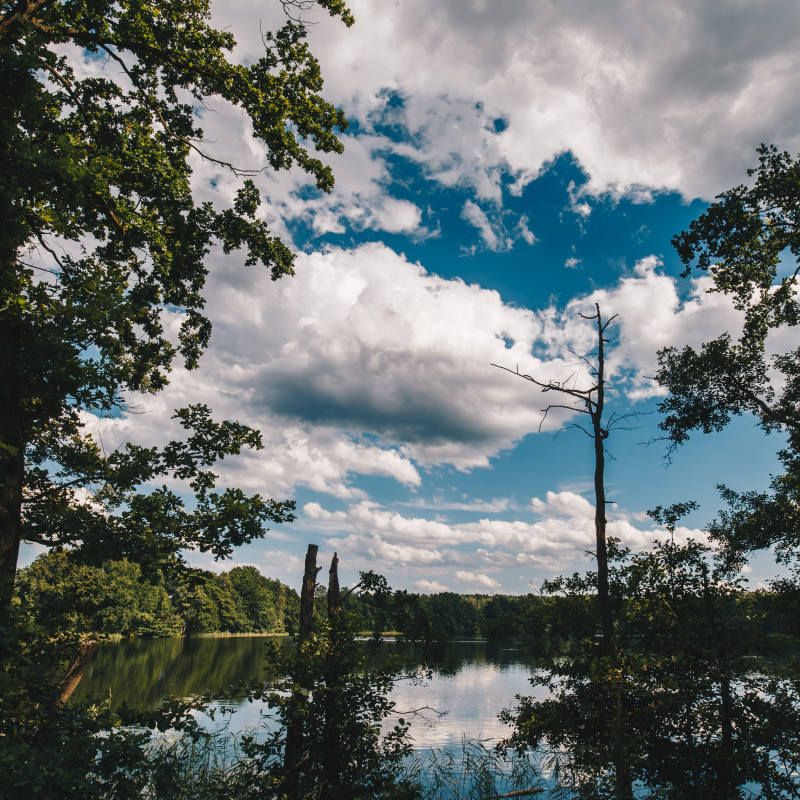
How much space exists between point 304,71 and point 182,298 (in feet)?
16.8

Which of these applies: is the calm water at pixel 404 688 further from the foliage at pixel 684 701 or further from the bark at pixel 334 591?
the bark at pixel 334 591

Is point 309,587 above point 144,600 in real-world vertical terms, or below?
above

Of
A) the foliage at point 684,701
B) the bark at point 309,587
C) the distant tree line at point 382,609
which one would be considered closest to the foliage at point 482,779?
the foliage at point 684,701

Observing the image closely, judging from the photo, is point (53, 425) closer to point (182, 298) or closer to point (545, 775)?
point (182, 298)

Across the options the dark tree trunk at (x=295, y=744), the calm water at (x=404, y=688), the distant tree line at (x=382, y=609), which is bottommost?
the calm water at (x=404, y=688)

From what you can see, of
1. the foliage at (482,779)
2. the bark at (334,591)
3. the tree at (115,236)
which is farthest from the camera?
the foliage at (482,779)

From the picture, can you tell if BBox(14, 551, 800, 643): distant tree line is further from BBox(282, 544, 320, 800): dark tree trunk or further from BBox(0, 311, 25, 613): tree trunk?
BBox(282, 544, 320, 800): dark tree trunk

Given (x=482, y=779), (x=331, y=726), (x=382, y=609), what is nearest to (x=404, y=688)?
(x=482, y=779)

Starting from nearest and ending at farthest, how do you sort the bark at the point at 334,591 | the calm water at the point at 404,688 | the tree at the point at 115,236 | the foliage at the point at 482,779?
1. the tree at the point at 115,236
2. the bark at the point at 334,591
3. the foliage at the point at 482,779
4. the calm water at the point at 404,688

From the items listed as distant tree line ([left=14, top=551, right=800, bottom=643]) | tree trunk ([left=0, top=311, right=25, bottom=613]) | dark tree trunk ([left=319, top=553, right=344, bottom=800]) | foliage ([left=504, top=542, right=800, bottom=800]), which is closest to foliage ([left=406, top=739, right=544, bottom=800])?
foliage ([left=504, top=542, right=800, bottom=800])

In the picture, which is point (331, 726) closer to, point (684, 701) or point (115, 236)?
point (684, 701)

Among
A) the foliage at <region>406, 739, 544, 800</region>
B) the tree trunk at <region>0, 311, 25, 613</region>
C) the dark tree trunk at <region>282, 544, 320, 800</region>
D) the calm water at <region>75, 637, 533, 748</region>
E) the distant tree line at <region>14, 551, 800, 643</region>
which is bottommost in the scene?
the calm water at <region>75, 637, 533, 748</region>

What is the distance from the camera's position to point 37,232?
24.6ft

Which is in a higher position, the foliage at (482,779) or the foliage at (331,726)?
the foliage at (331,726)
